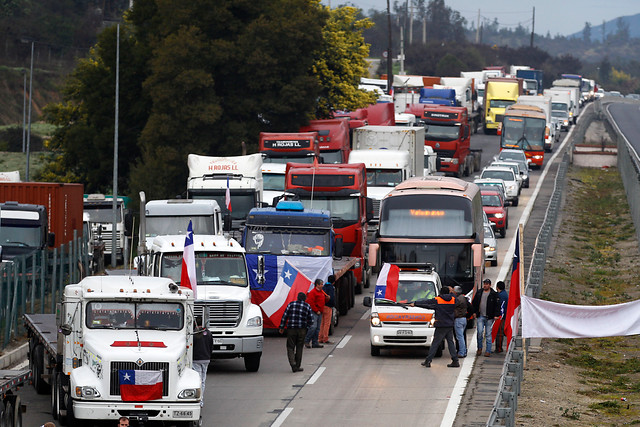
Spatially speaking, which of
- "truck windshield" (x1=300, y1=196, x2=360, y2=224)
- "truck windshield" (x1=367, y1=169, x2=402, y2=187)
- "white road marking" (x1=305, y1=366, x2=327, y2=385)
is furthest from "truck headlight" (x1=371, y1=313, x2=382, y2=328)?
"truck windshield" (x1=367, y1=169, x2=402, y2=187)

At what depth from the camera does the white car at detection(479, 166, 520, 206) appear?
188ft

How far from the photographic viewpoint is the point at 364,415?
1992cm

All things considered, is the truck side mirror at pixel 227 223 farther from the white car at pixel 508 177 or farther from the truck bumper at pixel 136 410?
the white car at pixel 508 177

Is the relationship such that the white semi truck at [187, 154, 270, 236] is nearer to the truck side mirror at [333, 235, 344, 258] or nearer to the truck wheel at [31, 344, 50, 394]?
the truck side mirror at [333, 235, 344, 258]

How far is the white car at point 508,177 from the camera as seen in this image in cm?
5731

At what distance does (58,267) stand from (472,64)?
16947cm

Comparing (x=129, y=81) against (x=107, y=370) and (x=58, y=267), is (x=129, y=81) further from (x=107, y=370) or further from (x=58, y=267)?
(x=107, y=370)

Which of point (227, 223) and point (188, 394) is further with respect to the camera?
point (227, 223)

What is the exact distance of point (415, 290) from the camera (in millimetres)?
26219

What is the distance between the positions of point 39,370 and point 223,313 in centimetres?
394

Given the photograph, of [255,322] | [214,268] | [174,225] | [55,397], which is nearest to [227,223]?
[174,225]

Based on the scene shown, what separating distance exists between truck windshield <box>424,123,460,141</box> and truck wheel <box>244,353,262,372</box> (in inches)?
1749

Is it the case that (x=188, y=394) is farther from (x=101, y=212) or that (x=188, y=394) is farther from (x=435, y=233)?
(x=101, y=212)

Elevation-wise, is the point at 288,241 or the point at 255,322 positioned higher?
the point at 288,241
